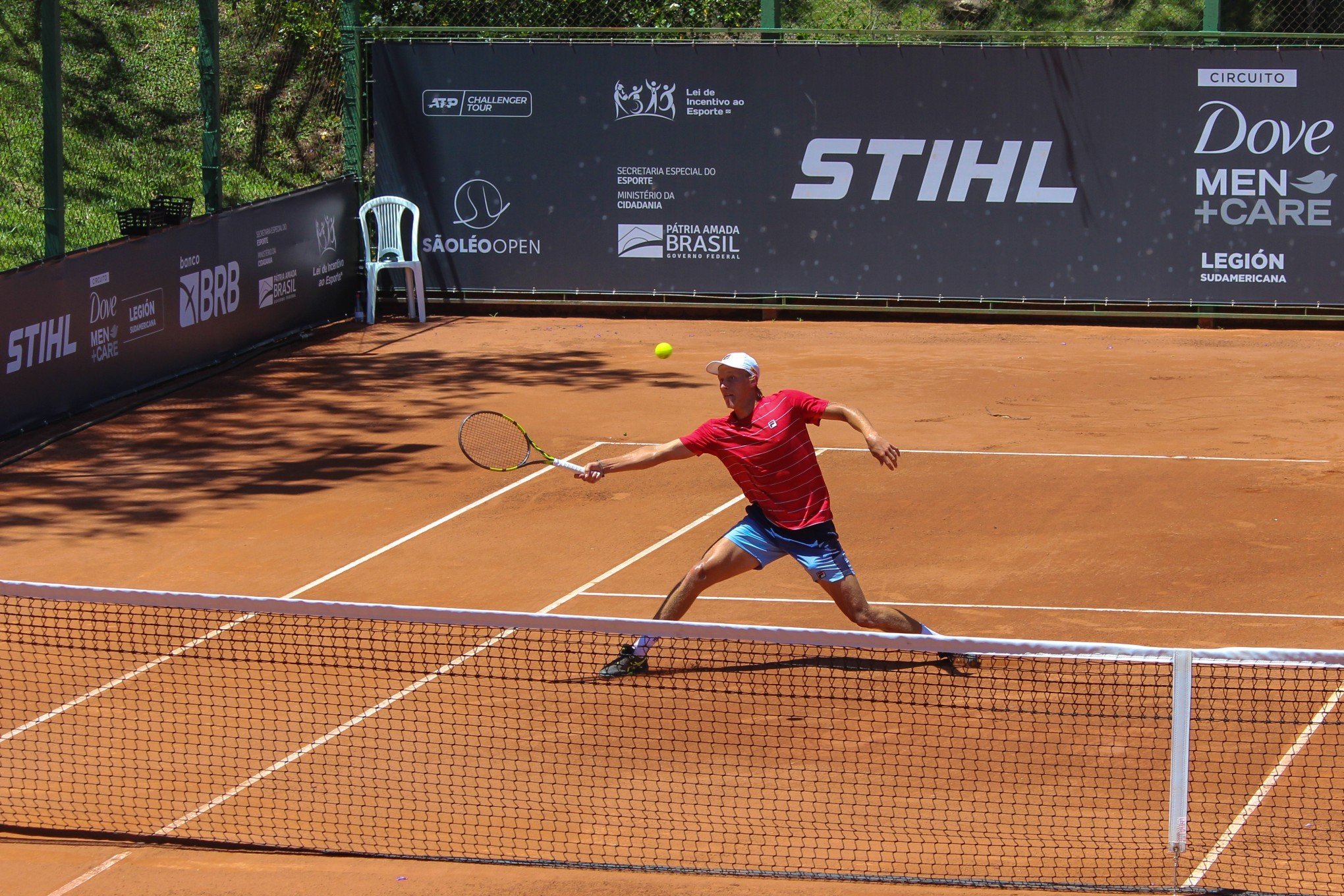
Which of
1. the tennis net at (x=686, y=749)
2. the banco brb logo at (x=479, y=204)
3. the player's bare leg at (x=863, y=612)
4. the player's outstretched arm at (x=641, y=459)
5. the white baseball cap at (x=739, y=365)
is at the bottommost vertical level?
the tennis net at (x=686, y=749)

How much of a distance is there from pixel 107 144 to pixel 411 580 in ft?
49.5

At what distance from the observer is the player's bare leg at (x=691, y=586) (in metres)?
7.77

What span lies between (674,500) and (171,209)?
7.00 meters

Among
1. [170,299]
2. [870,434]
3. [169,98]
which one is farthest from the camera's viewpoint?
[169,98]

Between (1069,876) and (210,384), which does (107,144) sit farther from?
(1069,876)

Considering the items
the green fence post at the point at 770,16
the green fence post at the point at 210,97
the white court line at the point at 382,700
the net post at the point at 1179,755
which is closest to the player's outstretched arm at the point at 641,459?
the white court line at the point at 382,700

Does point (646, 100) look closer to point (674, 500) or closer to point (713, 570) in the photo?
point (674, 500)

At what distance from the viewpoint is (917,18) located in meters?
25.0

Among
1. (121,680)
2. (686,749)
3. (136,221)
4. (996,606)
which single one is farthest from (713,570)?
(136,221)

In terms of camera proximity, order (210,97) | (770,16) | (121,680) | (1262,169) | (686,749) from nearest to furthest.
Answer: (686,749), (121,680), (210,97), (1262,169), (770,16)

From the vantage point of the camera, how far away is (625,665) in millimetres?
7902

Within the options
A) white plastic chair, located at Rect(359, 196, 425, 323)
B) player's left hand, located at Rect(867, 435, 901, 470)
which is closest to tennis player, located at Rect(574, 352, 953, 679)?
player's left hand, located at Rect(867, 435, 901, 470)

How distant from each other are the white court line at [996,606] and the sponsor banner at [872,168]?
33.5 feet

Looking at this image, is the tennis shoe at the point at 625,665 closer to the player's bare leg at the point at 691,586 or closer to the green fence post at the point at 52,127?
the player's bare leg at the point at 691,586
